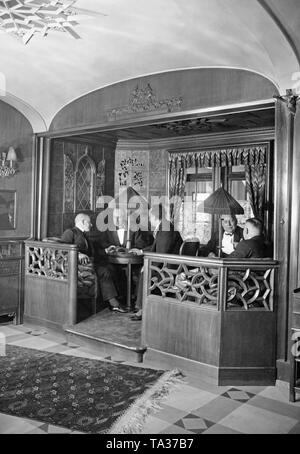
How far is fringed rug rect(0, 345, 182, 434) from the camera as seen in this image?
3.45m

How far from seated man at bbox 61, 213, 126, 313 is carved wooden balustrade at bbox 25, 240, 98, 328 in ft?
0.40

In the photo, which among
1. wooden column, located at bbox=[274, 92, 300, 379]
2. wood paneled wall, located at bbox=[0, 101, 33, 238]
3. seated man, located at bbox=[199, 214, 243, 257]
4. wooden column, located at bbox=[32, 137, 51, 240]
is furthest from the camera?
wooden column, located at bbox=[32, 137, 51, 240]

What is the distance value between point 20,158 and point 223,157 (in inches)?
121

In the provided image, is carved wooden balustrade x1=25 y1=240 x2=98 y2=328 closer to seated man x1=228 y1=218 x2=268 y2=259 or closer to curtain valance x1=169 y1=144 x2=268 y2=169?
seated man x1=228 y1=218 x2=268 y2=259

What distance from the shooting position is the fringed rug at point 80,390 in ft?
11.3

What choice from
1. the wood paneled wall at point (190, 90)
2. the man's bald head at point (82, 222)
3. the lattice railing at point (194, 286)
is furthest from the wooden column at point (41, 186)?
the lattice railing at point (194, 286)

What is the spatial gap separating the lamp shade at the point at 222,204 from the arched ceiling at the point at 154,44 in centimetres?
219

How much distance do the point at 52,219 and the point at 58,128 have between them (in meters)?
1.39

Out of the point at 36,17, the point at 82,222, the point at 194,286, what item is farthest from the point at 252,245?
the point at 36,17

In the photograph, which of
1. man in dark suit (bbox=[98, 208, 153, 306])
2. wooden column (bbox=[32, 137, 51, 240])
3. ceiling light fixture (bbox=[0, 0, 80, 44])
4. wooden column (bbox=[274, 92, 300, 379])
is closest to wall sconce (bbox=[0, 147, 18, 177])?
wooden column (bbox=[32, 137, 51, 240])

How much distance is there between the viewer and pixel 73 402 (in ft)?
12.3

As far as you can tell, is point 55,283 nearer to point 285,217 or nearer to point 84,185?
point 84,185
